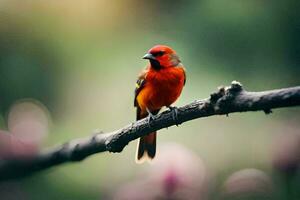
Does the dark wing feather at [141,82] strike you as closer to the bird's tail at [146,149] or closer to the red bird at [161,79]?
the red bird at [161,79]

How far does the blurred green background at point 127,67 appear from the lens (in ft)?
3.87

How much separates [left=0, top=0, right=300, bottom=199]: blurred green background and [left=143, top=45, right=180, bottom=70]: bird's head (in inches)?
5.6

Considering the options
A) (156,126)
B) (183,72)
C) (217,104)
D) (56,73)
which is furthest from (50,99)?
(217,104)

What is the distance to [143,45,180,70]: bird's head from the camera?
1.00 m

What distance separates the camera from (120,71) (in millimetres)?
1335

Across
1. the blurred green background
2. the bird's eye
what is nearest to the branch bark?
the blurred green background

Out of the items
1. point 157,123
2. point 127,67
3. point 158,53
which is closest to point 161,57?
point 158,53

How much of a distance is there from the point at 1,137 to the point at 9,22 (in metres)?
0.31

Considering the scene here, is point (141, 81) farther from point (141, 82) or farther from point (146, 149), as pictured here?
point (146, 149)

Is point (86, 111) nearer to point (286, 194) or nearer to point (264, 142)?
point (264, 142)

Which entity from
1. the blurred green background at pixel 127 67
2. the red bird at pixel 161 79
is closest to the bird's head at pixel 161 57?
the red bird at pixel 161 79

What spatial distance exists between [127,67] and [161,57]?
0.33m

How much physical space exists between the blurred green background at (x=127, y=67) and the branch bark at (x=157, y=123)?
46 millimetres

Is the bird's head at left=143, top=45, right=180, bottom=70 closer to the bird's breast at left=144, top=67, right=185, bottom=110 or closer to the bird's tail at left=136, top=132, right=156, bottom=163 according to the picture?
the bird's breast at left=144, top=67, right=185, bottom=110
